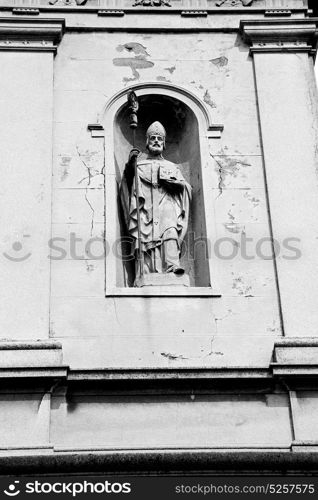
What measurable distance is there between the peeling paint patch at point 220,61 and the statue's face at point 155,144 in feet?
3.98

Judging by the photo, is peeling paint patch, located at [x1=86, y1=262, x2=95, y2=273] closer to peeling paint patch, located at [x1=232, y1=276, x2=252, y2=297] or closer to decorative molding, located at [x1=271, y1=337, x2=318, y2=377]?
peeling paint patch, located at [x1=232, y1=276, x2=252, y2=297]

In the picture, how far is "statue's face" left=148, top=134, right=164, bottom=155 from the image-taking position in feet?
49.0

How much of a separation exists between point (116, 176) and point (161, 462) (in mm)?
4088

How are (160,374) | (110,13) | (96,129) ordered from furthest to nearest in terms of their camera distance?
→ (110,13), (96,129), (160,374)

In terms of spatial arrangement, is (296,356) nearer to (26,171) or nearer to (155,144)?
(155,144)

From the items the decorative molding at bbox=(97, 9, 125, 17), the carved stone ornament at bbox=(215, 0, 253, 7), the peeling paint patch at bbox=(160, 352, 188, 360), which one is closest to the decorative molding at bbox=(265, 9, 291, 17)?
the carved stone ornament at bbox=(215, 0, 253, 7)

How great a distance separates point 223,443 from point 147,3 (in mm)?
6357

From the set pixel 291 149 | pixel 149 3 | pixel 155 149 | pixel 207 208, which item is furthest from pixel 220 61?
pixel 207 208

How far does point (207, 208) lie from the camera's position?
46.2ft

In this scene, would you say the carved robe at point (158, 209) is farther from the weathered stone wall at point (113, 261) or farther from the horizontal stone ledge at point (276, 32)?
the horizontal stone ledge at point (276, 32)

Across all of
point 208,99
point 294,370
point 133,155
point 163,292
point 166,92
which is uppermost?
point 166,92

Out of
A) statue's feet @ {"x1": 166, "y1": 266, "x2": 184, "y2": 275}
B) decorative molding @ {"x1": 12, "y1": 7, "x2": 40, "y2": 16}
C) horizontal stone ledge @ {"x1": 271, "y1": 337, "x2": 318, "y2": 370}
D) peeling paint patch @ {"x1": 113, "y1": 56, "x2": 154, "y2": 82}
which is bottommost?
horizontal stone ledge @ {"x1": 271, "y1": 337, "x2": 318, "y2": 370}

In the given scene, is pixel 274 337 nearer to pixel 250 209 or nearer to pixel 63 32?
pixel 250 209

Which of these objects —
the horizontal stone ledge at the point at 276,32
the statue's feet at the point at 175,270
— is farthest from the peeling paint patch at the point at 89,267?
the horizontal stone ledge at the point at 276,32
